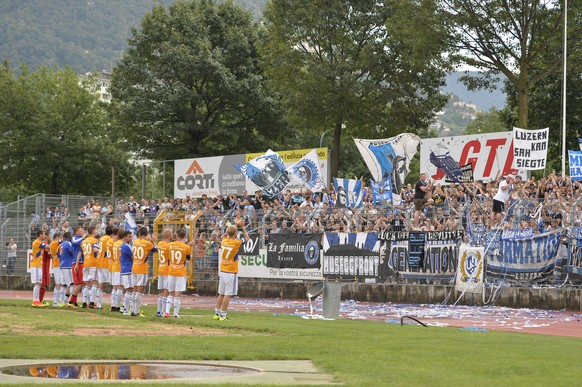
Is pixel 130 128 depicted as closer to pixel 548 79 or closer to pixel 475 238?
pixel 548 79

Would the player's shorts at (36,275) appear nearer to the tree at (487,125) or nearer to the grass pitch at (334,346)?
the grass pitch at (334,346)

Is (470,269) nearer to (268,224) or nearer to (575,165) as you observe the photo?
(575,165)

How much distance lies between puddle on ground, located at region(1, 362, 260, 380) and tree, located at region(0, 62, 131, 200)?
185 ft

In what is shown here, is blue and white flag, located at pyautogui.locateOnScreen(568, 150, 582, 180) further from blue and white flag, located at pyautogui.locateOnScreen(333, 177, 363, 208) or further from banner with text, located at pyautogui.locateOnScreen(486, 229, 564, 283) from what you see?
blue and white flag, located at pyautogui.locateOnScreen(333, 177, 363, 208)

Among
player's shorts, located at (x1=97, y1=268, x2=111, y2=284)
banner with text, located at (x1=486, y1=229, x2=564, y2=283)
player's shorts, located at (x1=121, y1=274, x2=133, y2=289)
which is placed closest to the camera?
player's shorts, located at (x1=121, y1=274, x2=133, y2=289)

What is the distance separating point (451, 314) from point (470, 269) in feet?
11.5

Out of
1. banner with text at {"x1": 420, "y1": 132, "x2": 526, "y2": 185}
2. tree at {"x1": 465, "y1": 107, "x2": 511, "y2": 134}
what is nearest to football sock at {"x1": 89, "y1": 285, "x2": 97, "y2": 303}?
banner with text at {"x1": 420, "y1": 132, "x2": 526, "y2": 185}

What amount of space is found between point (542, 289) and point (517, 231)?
166cm

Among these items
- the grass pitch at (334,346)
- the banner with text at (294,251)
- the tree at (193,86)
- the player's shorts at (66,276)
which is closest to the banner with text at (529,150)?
the banner with text at (294,251)

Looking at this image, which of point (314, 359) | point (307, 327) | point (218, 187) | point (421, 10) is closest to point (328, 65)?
point (421, 10)

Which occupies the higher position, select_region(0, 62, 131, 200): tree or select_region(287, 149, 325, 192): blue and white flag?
select_region(0, 62, 131, 200): tree

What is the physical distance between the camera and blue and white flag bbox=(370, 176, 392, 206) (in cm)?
3023

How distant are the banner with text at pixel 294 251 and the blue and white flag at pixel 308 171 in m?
2.69

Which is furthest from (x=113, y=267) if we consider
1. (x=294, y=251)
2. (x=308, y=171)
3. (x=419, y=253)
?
(x=308, y=171)
